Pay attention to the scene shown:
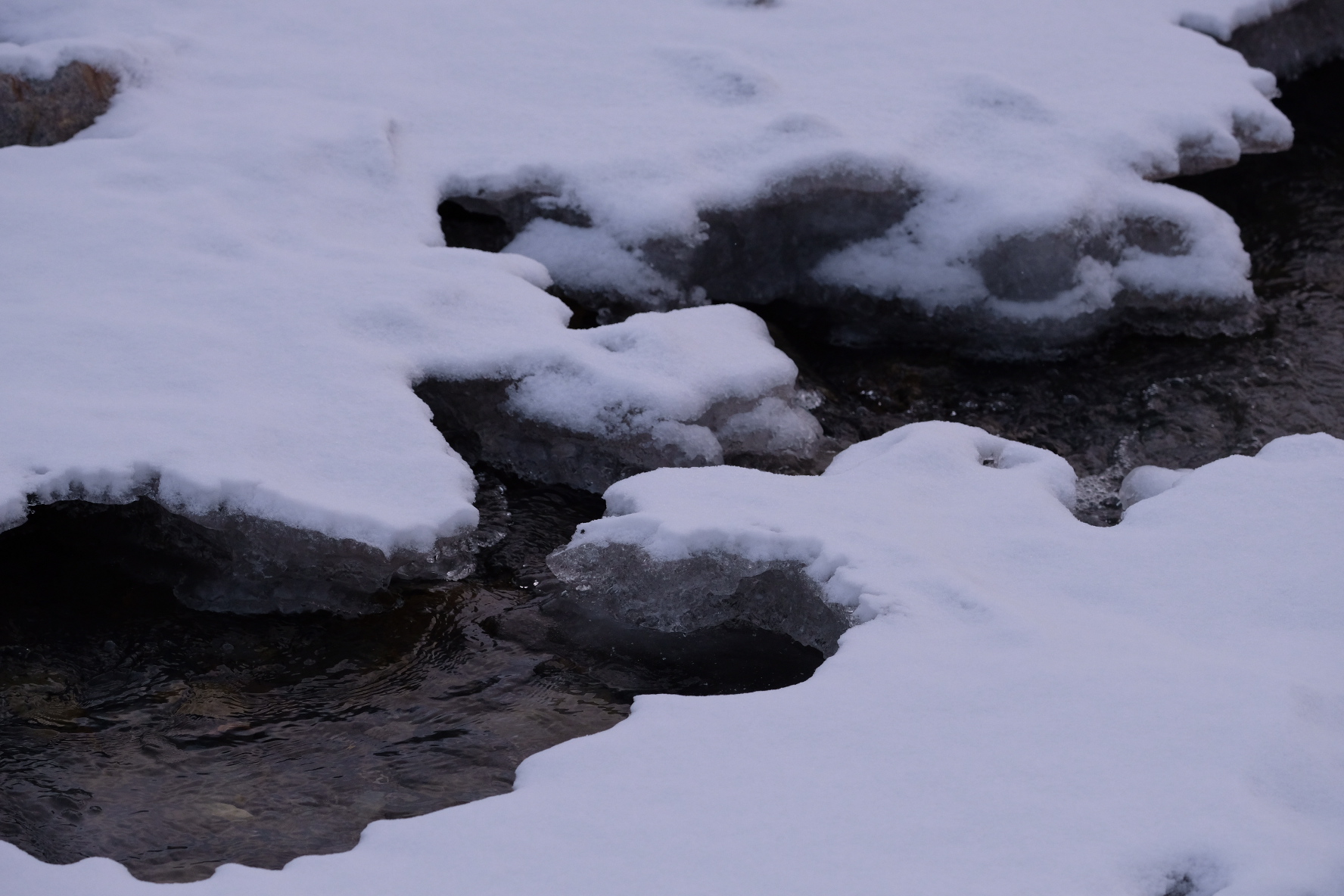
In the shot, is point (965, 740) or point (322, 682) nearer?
point (965, 740)

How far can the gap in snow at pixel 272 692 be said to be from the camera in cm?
425

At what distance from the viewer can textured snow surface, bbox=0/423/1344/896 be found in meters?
3.52

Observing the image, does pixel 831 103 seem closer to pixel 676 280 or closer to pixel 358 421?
pixel 676 280

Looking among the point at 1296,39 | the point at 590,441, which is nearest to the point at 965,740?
the point at 590,441

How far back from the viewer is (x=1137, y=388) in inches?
284

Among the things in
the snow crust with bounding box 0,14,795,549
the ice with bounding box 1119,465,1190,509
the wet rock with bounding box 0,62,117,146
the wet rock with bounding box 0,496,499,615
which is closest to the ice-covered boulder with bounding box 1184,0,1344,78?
the ice with bounding box 1119,465,1190,509

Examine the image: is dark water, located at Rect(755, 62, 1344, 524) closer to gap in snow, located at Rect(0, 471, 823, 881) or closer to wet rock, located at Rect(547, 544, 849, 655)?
wet rock, located at Rect(547, 544, 849, 655)

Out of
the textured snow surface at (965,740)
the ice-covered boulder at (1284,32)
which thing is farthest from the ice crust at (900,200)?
the textured snow surface at (965,740)

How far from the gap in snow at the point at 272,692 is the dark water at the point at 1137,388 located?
2.25m

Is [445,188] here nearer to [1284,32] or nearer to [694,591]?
[694,591]

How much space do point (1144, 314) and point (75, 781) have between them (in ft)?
21.0

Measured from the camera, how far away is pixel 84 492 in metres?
4.98

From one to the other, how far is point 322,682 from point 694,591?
5.01 feet

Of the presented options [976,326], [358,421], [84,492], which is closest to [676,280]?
[976,326]
